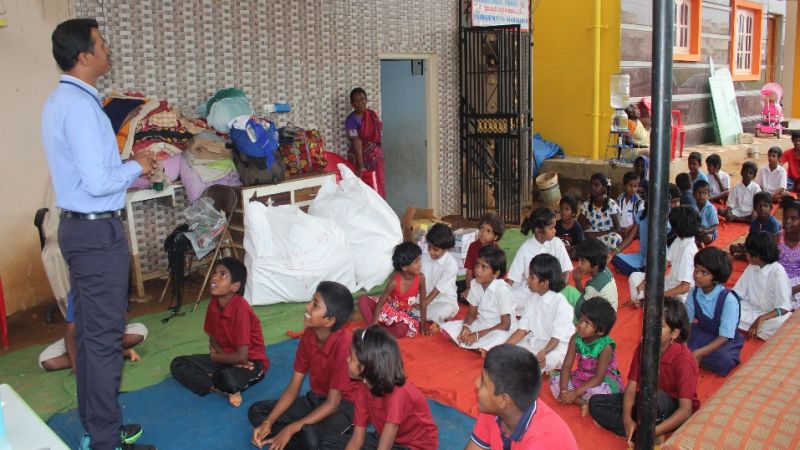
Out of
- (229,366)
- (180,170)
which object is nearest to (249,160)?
(180,170)

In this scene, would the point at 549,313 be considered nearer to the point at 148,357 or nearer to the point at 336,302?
the point at 336,302

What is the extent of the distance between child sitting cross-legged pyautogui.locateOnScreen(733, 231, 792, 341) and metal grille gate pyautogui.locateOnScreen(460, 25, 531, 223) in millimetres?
3925

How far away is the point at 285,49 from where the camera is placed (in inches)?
262

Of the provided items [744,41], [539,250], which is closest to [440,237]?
[539,250]

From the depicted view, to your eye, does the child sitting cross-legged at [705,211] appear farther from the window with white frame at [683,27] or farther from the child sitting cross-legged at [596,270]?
the window with white frame at [683,27]

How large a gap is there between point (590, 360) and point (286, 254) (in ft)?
8.61

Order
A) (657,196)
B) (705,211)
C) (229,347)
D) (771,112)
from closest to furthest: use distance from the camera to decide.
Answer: (657,196) → (229,347) → (705,211) → (771,112)

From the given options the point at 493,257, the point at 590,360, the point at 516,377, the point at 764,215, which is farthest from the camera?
the point at 764,215

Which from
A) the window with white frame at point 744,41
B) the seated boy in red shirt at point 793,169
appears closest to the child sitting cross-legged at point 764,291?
the seated boy in red shirt at point 793,169

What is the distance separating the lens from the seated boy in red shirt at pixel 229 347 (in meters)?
3.82

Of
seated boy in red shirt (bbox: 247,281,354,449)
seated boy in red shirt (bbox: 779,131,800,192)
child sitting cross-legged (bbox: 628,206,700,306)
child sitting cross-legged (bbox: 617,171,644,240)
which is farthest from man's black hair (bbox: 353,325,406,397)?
seated boy in red shirt (bbox: 779,131,800,192)

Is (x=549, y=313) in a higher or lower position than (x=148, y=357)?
higher

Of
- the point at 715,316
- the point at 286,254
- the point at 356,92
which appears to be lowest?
the point at 715,316

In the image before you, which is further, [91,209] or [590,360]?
[590,360]
